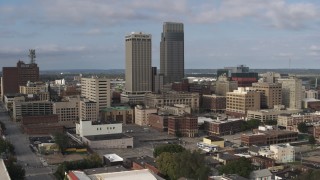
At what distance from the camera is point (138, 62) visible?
89125 millimetres

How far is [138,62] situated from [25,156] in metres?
49.7

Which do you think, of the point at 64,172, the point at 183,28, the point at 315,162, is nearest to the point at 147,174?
the point at 64,172

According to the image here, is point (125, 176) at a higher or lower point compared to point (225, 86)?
lower

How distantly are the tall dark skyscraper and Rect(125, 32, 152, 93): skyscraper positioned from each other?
38.0m

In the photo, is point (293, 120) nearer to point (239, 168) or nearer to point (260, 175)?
point (260, 175)

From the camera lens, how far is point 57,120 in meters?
60.2

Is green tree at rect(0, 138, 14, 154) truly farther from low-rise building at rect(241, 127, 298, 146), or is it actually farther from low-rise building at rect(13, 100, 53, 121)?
low-rise building at rect(241, 127, 298, 146)

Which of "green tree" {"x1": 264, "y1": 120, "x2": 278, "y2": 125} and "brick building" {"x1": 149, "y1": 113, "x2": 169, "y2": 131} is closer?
"brick building" {"x1": 149, "y1": 113, "x2": 169, "y2": 131}

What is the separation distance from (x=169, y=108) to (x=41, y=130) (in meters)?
20.7

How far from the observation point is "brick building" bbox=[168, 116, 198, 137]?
5319 centimetres

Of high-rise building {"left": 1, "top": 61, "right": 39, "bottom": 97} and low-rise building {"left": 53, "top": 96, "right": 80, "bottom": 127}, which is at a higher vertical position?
high-rise building {"left": 1, "top": 61, "right": 39, "bottom": 97}

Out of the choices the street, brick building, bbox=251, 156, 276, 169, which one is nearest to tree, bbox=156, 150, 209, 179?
brick building, bbox=251, 156, 276, 169

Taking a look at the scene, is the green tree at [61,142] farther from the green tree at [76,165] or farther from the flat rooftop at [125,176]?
the flat rooftop at [125,176]

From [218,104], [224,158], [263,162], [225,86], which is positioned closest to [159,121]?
[218,104]
